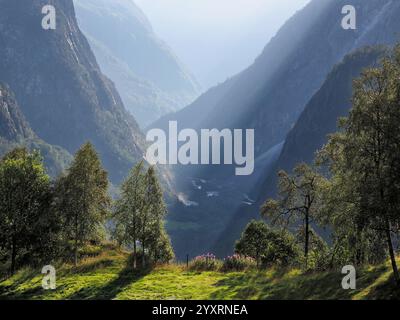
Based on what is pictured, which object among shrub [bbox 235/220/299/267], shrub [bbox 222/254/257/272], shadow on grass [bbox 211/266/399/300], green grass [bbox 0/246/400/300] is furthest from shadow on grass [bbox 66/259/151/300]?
shrub [bbox 235/220/299/267]

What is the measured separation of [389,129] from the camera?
→ 2609 centimetres

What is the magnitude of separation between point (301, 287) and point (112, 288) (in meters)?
15.4

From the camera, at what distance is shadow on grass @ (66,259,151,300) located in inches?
1406

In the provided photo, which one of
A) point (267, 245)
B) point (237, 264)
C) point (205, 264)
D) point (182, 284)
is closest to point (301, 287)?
point (182, 284)

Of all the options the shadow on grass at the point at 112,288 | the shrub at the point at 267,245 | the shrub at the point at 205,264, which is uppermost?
the shrub at the point at 267,245

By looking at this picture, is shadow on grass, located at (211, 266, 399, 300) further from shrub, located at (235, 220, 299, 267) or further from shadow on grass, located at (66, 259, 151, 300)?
shrub, located at (235, 220, 299, 267)

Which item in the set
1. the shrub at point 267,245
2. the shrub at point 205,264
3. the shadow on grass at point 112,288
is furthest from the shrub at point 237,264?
the shadow on grass at point 112,288

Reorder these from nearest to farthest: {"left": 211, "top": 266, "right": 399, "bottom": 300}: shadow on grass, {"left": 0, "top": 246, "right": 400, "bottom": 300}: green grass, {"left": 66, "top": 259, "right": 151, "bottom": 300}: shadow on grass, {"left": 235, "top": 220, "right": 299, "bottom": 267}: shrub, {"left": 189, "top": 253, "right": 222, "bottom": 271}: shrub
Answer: {"left": 211, "top": 266, "right": 399, "bottom": 300}: shadow on grass, {"left": 0, "top": 246, "right": 400, "bottom": 300}: green grass, {"left": 66, "top": 259, "right": 151, "bottom": 300}: shadow on grass, {"left": 189, "top": 253, "right": 222, "bottom": 271}: shrub, {"left": 235, "top": 220, "right": 299, "bottom": 267}: shrub

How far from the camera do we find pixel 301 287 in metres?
31.8

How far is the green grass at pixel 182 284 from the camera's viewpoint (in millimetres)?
29098

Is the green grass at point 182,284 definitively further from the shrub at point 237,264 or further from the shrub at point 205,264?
the shrub at point 237,264

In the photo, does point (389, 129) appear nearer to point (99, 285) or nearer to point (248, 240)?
point (99, 285)
